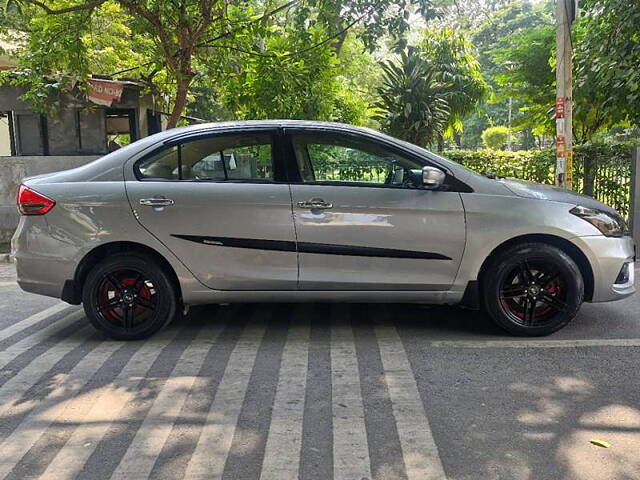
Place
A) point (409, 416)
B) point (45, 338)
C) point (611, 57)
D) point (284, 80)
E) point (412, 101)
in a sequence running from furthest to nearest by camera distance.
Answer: point (412, 101)
point (284, 80)
point (611, 57)
point (45, 338)
point (409, 416)

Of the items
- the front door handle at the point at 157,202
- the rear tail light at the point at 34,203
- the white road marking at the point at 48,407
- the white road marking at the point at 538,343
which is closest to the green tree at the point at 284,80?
the front door handle at the point at 157,202

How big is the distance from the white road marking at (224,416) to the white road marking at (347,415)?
0.55 metres

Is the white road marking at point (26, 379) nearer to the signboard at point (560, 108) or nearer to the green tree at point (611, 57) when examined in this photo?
the signboard at point (560, 108)

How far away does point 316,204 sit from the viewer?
4.56 m

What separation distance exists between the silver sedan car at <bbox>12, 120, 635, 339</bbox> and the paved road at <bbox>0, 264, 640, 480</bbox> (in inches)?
14.1

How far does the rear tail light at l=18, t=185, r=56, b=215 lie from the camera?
461 cm

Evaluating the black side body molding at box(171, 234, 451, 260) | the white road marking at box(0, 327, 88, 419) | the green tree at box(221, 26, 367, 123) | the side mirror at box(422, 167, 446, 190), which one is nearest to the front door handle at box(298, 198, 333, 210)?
the black side body molding at box(171, 234, 451, 260)

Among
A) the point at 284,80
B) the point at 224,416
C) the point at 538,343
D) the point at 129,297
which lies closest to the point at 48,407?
the point at 224,416

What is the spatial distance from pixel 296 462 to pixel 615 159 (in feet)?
27.6

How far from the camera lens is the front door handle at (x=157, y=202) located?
4.57m

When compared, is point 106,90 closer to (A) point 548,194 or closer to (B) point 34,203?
(B) point 34,203

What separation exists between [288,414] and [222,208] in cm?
177

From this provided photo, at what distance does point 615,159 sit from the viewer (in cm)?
949

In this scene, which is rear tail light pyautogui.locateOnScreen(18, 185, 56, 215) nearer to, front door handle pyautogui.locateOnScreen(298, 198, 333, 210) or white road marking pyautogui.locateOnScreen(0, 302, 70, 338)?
white road marking pyautogui.locateOnScreen(0, 302, 70, 338)
